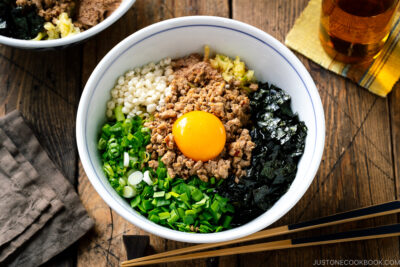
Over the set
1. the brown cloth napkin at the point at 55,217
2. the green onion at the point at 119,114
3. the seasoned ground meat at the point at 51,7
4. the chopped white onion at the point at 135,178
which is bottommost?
the brown cloth napkin at the point at 55,217

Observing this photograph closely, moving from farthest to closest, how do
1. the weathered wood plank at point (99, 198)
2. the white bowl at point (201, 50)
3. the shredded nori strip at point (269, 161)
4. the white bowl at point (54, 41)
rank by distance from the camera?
the weathered wood plank at point (99, 198) → the white bowl at point (54, 41) → the shredded nori strip at point (269, 161) → the white bowl at point (201, 50)

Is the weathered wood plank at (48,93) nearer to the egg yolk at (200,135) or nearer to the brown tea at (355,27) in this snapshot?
the egg yolk at (200,135)

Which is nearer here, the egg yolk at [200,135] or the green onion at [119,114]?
the egg yolk at [200,135]

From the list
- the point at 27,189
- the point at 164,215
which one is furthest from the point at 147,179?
the point at 27,189

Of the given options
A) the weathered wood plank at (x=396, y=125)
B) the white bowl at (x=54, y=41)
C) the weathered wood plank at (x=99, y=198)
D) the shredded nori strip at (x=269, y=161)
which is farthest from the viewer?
the weathered wood plank at (x=396, y=125)

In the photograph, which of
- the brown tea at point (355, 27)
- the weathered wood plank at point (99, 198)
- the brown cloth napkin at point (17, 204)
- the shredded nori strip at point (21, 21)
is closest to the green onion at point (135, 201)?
the weathered wood plank at point (99, 198)

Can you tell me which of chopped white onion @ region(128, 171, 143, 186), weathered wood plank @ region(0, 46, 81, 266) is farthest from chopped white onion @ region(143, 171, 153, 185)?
weathered wood plank @ region(0, 46, 81, 266)

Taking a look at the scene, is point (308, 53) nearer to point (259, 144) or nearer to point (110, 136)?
point (259, 144)
